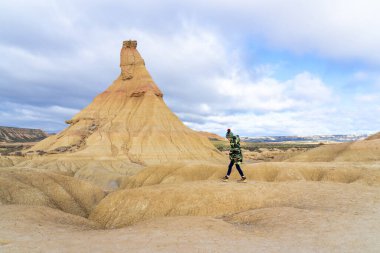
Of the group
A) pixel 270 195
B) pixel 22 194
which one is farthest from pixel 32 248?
pixel 22 194

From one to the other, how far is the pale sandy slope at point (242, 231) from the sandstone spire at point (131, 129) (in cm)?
4394

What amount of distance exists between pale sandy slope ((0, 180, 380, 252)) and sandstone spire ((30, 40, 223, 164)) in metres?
43.9

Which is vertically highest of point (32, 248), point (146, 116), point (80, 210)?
point (146, 116)

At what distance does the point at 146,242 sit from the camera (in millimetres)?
8648

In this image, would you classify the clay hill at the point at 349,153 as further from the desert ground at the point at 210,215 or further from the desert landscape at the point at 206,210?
the desert ground at the point at 210,215

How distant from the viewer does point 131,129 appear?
209 ft

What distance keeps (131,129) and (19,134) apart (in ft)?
388

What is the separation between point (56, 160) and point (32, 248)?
164ft

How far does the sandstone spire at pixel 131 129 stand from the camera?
58.7 m

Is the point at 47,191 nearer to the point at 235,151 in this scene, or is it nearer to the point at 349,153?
the point at 235,151

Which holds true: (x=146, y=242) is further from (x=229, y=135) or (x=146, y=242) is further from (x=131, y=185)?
(x=131, y=185)

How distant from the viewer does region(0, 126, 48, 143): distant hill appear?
14925 cm

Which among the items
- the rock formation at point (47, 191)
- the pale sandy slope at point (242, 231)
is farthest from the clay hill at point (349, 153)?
the rock formation at point (47, 191)

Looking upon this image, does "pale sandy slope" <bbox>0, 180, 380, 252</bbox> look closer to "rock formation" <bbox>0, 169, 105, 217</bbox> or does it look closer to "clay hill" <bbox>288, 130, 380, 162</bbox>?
"rock formation" <bbox>0, 169, 105, 217</bbox>
